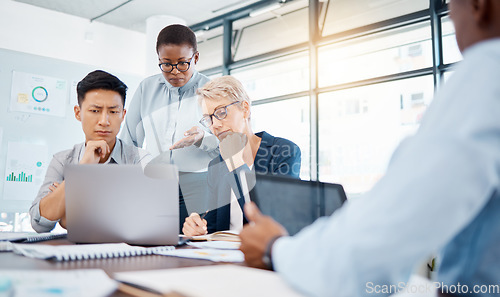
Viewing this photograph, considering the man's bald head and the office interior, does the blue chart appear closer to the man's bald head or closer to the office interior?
the office interior

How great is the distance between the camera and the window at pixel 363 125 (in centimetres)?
401

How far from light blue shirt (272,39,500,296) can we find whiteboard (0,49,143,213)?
4163mm

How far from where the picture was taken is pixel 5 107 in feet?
14.1

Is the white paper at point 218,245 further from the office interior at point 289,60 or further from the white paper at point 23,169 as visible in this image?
the white paper at point 23,169

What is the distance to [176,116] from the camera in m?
2.52

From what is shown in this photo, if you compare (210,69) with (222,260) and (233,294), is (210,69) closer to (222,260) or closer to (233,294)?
(222,260)

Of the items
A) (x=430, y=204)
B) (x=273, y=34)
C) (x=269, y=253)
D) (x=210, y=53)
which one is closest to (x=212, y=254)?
(x=269, y=253)

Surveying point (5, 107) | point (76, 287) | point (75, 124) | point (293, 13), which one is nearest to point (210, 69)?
point (293, 13)

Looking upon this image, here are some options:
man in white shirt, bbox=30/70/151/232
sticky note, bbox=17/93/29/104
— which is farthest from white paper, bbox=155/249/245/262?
sticky note, bbox=17/93/29/104

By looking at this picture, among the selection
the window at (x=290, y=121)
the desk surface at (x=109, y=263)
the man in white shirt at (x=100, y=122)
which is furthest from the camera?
the window at (x=290, y=121)

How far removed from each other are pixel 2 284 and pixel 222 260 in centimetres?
49

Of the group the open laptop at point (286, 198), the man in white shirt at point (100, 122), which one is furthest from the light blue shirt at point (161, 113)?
the open laptop at point (286, 198)

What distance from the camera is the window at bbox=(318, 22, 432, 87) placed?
399 centimetres

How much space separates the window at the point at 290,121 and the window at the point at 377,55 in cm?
41
